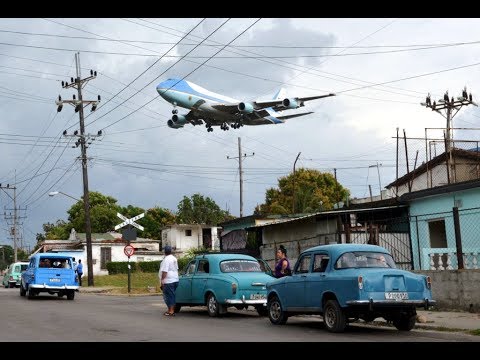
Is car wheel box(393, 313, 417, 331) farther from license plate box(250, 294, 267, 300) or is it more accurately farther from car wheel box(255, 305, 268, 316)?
car wheel box(255, 305, 268, 316)

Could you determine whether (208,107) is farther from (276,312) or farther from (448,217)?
(276,312)

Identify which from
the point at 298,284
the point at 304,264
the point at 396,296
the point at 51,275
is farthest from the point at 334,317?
the point at 51,275

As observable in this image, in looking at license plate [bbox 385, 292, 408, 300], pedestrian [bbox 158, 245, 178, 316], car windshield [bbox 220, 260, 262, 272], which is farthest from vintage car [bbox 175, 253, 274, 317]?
license plate [bbox 385, 292, 408, 300]

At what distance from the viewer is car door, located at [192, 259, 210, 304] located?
1742 cm

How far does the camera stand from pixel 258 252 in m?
30.8

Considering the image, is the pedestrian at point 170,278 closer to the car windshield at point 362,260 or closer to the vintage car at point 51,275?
the car windshield at point 362,260

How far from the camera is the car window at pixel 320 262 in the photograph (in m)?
13.4

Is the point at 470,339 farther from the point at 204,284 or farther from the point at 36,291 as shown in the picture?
the point at 36,291

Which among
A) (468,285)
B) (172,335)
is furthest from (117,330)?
(468,285)

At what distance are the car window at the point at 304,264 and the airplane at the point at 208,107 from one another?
22232 millimetres

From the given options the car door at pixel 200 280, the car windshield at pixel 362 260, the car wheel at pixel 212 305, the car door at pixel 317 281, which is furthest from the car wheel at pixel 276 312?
the car door at pixel 200 280

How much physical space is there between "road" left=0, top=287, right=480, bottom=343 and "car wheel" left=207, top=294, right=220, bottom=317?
198 millimetres

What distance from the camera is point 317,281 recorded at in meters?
13.3

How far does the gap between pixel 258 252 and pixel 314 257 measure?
17111 mm
